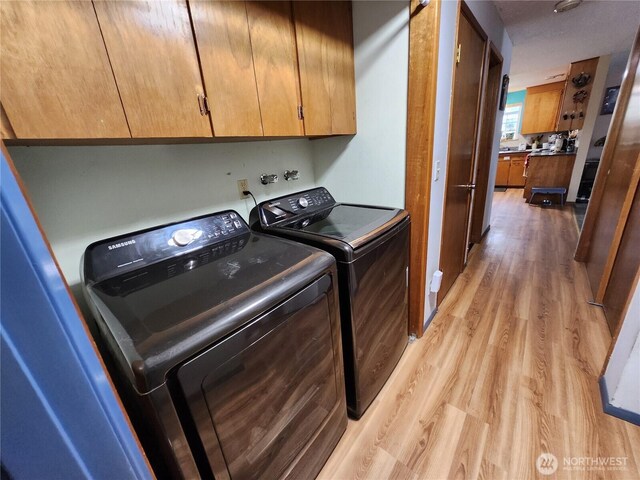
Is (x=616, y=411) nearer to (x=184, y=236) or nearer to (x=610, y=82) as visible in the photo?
(x=184, y=236)

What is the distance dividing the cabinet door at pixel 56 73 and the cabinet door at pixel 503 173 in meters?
7.55

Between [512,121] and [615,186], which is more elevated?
[512,121]

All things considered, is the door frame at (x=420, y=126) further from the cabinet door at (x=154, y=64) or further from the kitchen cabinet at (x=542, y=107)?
the kitchen cabinet at (x=542, y=107)

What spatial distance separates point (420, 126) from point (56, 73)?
4.45 feet

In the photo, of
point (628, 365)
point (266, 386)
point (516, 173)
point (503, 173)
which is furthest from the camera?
point (503, 173)

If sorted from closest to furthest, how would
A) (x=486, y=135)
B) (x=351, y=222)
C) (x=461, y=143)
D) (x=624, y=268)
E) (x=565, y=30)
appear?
(x=351, y=222) < (x=624, y=268) < (x=461, y=143) < (x=486, y=135) < (x=565, y=30)

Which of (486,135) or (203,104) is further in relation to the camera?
(486,135)

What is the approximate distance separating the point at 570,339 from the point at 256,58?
7.98ft

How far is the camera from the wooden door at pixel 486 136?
8.40 ft

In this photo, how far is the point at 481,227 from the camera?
10.8 feet

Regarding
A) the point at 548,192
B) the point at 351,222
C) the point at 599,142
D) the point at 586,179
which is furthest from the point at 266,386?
the point at 599,142

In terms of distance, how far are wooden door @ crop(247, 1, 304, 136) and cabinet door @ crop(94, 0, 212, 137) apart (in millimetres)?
269

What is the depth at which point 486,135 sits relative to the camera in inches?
110

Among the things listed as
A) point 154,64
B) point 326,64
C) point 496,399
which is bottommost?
point 496,399
